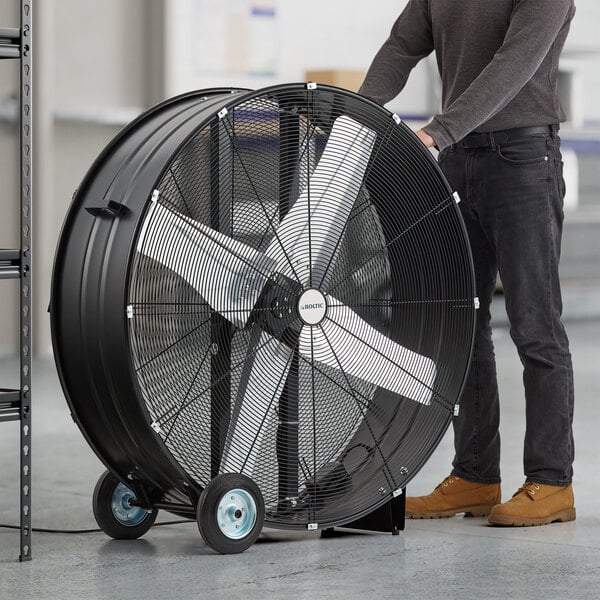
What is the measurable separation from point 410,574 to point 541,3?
62.9 inches

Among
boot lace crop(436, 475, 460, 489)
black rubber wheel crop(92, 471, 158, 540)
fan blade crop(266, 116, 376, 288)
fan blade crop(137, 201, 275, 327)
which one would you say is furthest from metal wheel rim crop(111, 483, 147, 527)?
boot lace crop(436, 475, 460, 489)

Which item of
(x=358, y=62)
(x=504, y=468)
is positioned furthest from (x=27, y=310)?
(x=358, y=62)

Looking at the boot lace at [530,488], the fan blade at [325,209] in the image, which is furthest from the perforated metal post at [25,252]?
the boot lace at [530,488]

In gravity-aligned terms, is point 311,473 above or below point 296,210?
below

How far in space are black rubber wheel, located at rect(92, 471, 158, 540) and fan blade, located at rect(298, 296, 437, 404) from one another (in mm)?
671

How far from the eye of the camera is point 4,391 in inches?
128

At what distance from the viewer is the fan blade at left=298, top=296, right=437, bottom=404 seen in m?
3.30

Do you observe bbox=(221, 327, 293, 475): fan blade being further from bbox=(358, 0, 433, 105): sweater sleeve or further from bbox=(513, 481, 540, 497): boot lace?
bbox=(358, 0, 433, 105): sweater sleeve

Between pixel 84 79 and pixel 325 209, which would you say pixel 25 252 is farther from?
pixel 84 79

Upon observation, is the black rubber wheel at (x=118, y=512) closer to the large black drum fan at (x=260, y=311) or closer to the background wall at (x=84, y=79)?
the large black drum fan at (x=260, y=311)

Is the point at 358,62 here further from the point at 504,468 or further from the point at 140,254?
the point at 140,254

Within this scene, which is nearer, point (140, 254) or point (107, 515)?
point (140, 254)

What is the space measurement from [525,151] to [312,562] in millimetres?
1321

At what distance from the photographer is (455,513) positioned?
12.5 feet
